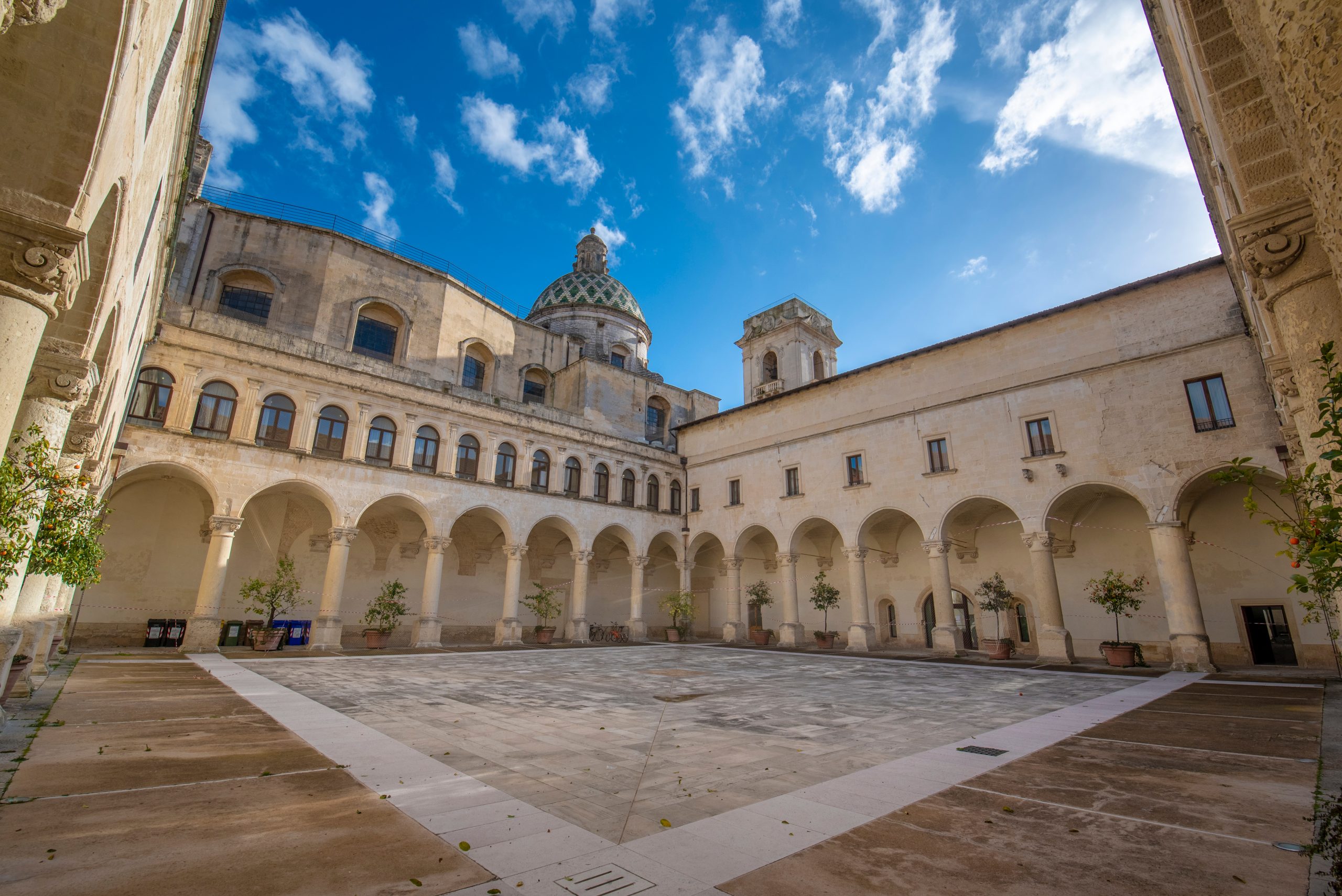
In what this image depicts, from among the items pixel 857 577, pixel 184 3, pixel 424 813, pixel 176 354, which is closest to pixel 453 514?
pixel 176 354

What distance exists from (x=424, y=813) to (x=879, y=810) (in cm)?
296

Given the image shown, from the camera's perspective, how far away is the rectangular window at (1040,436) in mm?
17953

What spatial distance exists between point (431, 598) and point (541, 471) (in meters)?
6.10

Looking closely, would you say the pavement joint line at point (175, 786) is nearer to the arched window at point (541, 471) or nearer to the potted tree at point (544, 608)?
the potted tree at point (544, 608)

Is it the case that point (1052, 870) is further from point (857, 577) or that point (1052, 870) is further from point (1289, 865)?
point (857, 577)

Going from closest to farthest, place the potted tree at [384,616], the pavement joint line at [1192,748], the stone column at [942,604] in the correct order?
the pavement joint line at [1192,748] → the potted tree at [384,616] → the stone column at [942,604]

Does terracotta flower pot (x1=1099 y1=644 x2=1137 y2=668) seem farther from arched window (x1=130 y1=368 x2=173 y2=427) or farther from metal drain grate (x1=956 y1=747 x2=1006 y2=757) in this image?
arched window (x1=130 y1=368 x2=173 y2=427)

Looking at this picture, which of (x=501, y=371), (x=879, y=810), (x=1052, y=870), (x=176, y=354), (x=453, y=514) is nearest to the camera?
(x=1052, y=870)

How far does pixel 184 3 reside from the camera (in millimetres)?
6320

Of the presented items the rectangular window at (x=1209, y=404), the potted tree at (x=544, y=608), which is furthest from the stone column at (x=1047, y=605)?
the potted tree at (x=544, y=608)

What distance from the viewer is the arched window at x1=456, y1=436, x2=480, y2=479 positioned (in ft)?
69.7

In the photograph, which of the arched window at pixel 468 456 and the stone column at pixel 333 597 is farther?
the arched window at pixel 468 456

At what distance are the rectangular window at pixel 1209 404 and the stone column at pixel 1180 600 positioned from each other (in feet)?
8.61

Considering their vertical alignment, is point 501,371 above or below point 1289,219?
above
